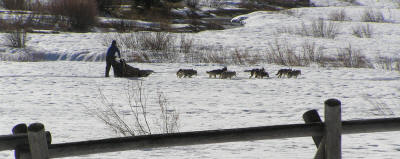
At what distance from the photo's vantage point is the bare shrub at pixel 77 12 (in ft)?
97.4

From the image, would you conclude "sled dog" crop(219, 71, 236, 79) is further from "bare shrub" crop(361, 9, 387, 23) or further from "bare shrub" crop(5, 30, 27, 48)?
"bare shrub" crop(361, 9, 387, 23)

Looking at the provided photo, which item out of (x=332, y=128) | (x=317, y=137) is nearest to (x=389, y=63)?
(x=317, y=137)

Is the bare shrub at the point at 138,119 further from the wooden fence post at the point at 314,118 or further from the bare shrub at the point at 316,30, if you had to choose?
the bare shrub at the point at 316,30

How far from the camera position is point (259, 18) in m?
34.8

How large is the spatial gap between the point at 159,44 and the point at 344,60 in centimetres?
752

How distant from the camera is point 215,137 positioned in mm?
3660

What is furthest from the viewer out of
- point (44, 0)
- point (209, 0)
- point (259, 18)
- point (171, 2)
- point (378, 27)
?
point (209, 0)

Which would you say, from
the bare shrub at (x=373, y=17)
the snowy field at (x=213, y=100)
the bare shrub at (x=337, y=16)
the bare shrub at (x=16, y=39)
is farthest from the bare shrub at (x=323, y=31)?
the bare shrub at (x=16, y=39)

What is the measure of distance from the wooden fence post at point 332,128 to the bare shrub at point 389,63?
14.4 metres

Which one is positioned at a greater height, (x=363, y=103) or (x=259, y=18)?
(x=259, y=18)

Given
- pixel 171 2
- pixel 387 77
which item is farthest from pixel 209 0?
pixel 387 77

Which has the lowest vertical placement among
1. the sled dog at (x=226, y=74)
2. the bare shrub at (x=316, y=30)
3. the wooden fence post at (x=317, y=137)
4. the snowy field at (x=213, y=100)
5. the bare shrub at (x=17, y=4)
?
the snowy field at (x=213, y=100)

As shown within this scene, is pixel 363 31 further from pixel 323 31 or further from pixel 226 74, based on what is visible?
pixel 226 74

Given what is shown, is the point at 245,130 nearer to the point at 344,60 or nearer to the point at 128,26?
the point at 344,60
